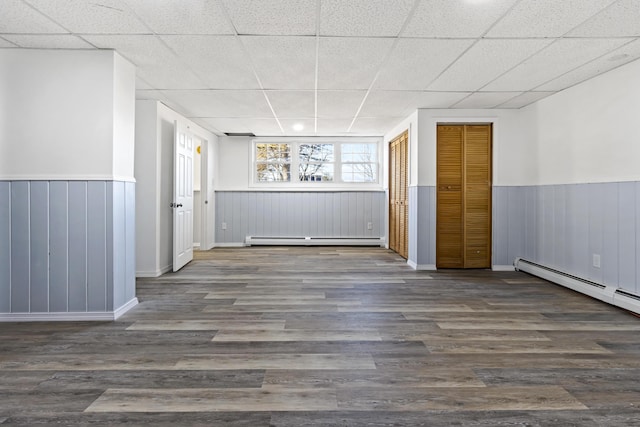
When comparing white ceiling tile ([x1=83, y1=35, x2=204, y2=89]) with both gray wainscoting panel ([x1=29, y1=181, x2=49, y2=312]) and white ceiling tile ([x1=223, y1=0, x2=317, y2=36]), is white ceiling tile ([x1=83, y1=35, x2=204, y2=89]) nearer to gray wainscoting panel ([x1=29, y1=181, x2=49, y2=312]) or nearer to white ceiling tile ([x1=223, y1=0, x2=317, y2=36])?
white ceiling tile ([x1=223, y1=0, x2=317, y2=36])

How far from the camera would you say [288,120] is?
19.4 feet

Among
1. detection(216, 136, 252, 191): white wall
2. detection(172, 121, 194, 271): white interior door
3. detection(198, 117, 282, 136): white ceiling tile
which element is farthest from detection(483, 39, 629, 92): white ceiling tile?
detection(216, 136, 252, 191): white wall

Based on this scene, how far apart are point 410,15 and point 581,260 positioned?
318cm

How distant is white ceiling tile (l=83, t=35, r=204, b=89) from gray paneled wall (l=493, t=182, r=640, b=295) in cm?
416

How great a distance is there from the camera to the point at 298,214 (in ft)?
25.2

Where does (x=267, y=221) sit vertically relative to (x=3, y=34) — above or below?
below

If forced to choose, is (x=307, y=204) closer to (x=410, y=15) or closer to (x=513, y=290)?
(x=513, y=290)

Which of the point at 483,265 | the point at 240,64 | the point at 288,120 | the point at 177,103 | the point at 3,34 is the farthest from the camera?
the point at 288,120

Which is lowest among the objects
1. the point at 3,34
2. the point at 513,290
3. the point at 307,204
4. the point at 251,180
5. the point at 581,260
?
the point at 513,290

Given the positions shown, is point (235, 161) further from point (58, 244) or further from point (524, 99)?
point (524, 99)

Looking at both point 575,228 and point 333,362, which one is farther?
point 575,228

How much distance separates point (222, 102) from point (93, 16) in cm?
229

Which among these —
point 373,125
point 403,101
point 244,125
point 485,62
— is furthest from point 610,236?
point 244,125

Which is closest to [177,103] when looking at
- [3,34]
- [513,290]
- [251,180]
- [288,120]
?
[288,120]
